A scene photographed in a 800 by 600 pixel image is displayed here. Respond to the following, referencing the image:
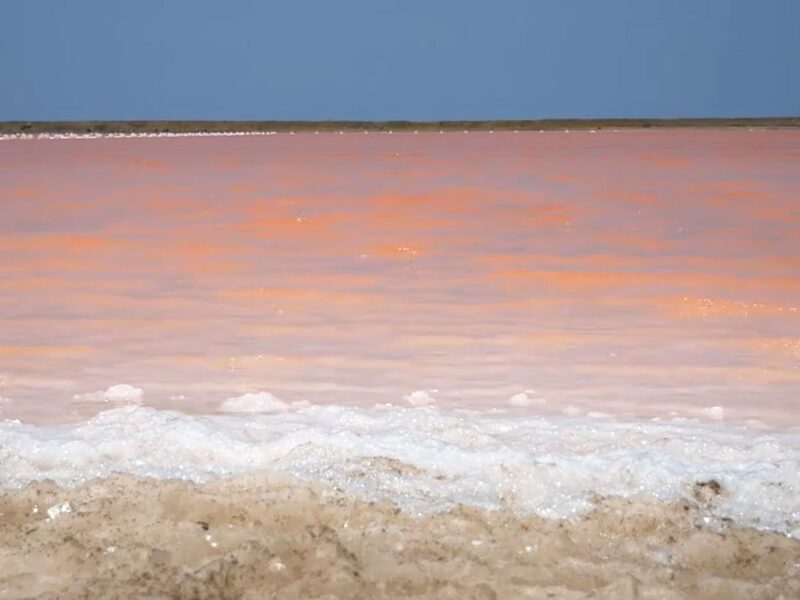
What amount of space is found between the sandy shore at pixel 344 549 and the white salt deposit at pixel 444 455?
110 mm

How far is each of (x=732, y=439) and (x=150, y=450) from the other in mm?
1850

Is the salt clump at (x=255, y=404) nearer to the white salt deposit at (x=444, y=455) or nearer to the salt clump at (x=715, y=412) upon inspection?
the white salt deposit at (x=444, y=455)

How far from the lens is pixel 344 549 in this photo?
7.38ft

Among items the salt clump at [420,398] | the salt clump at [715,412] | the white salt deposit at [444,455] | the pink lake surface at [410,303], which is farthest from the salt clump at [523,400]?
the salt clump at [715,412]

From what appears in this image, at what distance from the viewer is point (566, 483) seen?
105 inches

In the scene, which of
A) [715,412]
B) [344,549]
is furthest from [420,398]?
[344,549]

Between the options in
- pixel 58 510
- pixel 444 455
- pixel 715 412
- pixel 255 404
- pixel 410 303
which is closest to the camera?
pixel 58 510

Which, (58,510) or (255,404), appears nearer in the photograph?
(58,510)

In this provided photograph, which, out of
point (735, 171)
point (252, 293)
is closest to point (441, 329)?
point (252, 293)

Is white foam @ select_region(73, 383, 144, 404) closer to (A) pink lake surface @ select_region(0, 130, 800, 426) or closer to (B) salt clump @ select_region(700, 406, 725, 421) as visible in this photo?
(A) pink lake surface @ select_region(0, 130, 800, 426)

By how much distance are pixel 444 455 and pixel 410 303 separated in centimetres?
233

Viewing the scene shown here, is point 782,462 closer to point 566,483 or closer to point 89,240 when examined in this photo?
point 566,483

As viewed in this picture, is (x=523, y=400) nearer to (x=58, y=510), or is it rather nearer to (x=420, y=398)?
(x=420, y=398)

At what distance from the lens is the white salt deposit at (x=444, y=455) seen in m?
2.59
